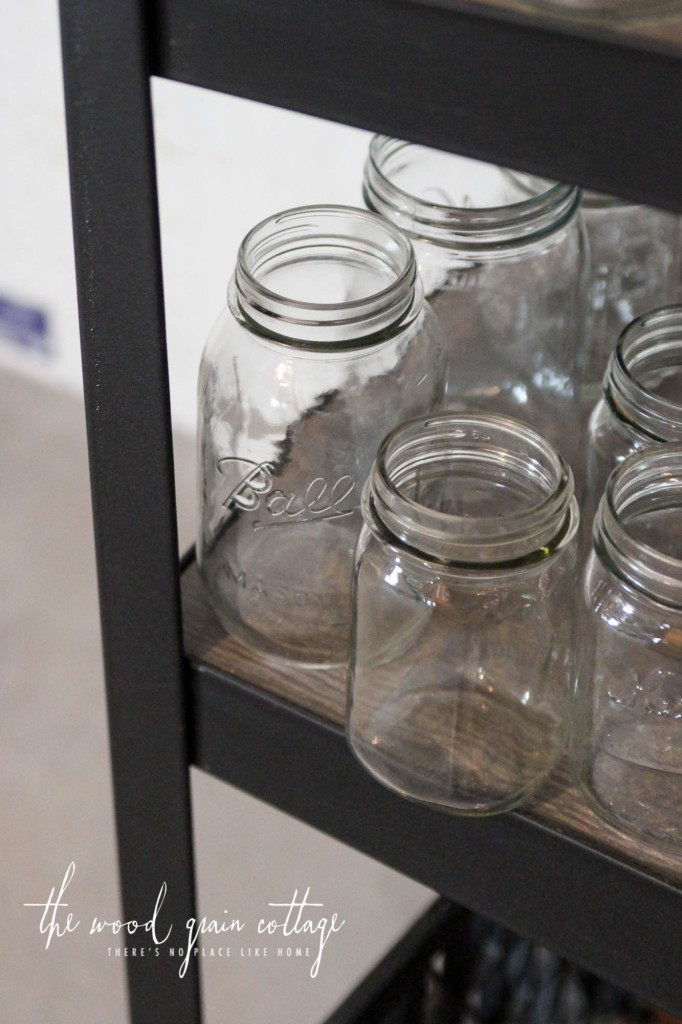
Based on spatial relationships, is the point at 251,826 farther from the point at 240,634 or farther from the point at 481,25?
the point at 481,25

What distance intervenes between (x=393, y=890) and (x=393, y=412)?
82 cm

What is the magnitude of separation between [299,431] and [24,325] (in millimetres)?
1378

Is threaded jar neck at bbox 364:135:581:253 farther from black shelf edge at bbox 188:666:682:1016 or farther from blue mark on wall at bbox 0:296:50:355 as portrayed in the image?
blue mark on wall at bbox 0:296:50:355

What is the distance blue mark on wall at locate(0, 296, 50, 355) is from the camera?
1.76m

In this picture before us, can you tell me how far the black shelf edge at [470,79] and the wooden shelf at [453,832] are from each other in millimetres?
242

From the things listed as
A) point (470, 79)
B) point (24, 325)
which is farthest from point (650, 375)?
point (24, 325)

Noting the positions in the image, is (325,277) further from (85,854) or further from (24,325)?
(24,325)

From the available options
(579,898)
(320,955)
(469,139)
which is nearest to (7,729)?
(320,955)

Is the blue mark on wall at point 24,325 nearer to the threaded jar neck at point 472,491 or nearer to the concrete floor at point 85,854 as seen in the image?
the concrete floor at point 85,854

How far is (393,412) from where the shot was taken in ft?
1.65

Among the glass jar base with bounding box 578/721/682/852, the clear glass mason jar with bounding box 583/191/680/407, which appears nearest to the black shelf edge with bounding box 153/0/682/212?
the glass jar base with bounding box 578/721/682/852

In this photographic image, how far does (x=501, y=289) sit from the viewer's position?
1.85 feet

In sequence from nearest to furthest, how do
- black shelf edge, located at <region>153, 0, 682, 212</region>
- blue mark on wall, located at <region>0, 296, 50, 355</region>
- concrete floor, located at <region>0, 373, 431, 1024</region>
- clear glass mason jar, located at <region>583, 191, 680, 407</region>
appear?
1. black shelf edge, located at <region>153, 0, 682, 212</region>
2. clear glass mason jar, located at <region>583, 191, 680, 407</region>
3. concrete floor, located at <region>0, 373, 431, 1024</region>
4. blue mark on wall, located at <region>0, 296, 50, 355</region>

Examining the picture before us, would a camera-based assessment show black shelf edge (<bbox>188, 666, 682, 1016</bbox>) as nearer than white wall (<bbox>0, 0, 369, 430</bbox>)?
Yes
